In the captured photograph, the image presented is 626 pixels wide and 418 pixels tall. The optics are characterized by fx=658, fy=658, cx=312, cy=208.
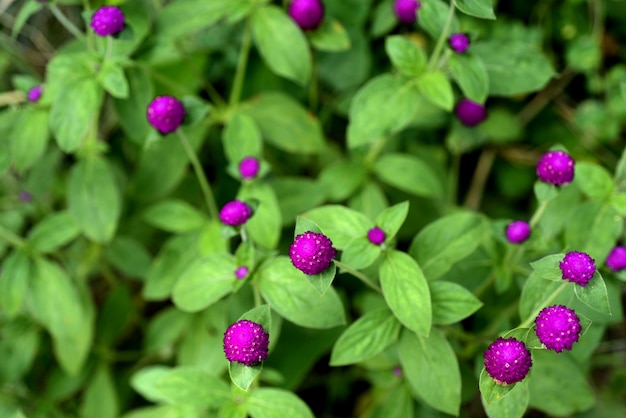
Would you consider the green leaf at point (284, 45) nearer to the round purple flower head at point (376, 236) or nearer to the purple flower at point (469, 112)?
the purple flower at point (469, 112)

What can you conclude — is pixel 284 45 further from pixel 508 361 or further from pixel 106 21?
pixel 508 361

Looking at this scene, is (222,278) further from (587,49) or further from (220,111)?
(587,49)

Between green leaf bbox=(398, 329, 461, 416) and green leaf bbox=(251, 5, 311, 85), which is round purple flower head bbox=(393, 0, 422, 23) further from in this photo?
green leaf bbox=(398, 329, 461, 416)

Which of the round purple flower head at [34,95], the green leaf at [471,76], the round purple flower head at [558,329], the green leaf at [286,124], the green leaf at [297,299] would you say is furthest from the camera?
the green leaf at [286,124]

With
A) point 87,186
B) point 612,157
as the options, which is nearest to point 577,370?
point 612,157

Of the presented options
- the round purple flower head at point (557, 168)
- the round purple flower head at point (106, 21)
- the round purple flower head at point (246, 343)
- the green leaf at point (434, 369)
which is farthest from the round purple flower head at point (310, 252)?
the round purple flower head at point (106, 21)

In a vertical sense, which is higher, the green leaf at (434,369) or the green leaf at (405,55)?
the green leaf at (405,55)

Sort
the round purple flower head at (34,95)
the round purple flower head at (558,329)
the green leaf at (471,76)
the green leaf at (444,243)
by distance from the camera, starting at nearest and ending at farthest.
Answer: the round purple flower head at (558,329), the green leaf at (444,243), the green leaf at (471,76), the round purple flower head at (34,95)
